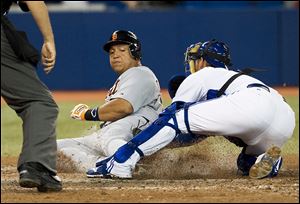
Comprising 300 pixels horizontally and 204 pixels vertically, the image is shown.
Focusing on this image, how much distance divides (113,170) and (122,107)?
0.76m

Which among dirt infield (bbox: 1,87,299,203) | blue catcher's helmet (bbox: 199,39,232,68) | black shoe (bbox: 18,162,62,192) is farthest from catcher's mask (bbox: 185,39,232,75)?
black shoe (bbox: 18,162,62,192)

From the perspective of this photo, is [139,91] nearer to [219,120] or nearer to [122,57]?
[122,57]

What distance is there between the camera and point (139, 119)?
7703 mm

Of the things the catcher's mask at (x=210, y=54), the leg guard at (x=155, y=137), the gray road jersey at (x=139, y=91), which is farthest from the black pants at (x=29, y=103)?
the catcher's mask at (x=210, y=54)

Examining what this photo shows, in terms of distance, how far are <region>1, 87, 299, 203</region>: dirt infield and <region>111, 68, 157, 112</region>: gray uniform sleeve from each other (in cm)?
48

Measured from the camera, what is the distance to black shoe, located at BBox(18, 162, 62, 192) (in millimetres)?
5859

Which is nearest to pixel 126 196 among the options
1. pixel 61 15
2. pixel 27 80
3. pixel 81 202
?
pixel 81 202

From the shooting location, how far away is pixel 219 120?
6.80 meters

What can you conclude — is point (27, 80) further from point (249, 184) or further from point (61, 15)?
point (61, 15)

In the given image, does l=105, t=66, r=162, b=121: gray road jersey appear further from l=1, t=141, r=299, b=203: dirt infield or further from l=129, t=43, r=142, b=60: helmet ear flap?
l=1, t=141, r=299, b=203: dirt infield

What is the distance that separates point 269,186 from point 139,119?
1.58 metres

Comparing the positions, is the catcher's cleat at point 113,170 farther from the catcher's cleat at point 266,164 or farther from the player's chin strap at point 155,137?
the catcher's cleat at point 266,164

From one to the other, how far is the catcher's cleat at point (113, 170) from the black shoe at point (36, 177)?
3.17 ft

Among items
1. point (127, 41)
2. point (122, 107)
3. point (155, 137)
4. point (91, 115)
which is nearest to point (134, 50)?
point (127, 41)
